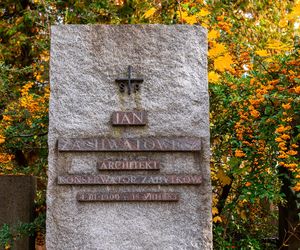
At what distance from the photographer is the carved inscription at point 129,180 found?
4.19m

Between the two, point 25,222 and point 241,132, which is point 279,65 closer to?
point 241,132

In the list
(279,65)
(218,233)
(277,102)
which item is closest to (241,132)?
(277,102)

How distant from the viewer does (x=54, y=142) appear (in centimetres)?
422

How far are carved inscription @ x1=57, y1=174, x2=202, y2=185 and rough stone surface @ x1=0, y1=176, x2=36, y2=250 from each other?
1.26 m

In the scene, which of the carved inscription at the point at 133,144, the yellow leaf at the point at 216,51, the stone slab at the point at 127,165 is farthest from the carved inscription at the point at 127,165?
the yellow leaf at the point at 216,51

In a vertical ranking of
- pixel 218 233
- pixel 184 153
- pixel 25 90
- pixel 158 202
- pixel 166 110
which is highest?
pixel 25 90

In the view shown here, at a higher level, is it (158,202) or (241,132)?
(241,132)

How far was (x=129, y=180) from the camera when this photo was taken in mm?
4219

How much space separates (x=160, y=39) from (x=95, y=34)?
1.85 feet

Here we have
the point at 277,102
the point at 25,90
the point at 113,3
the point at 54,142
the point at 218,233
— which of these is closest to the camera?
the point at 54,142

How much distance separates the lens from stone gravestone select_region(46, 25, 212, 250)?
4195mm

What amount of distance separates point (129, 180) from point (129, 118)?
52cm

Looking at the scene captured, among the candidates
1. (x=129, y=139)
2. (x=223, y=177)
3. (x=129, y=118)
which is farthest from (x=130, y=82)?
(x=223, y=177)

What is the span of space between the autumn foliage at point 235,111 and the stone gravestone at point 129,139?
57cm
